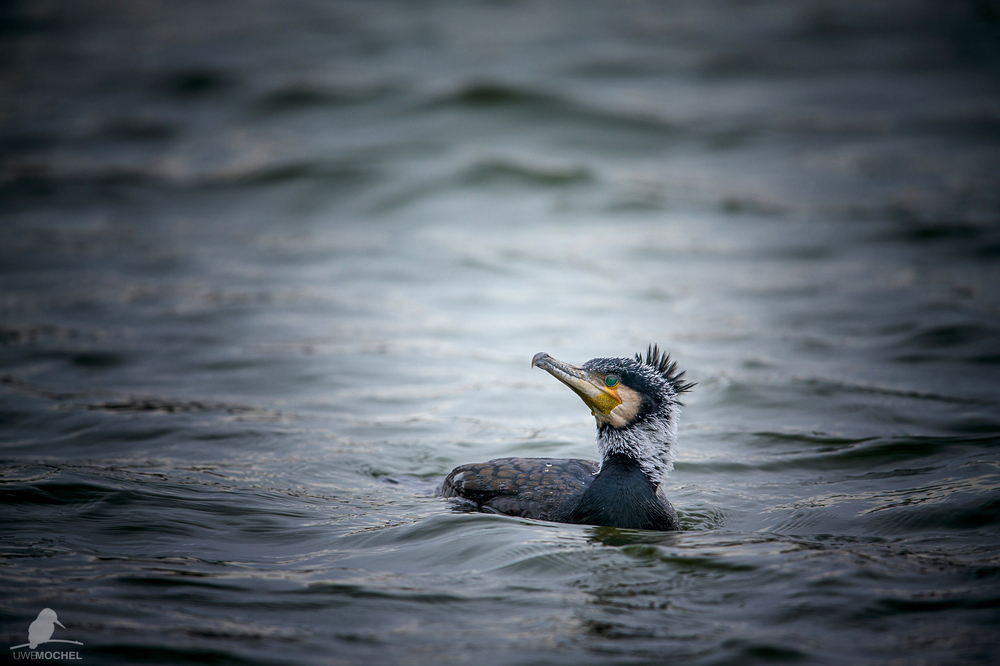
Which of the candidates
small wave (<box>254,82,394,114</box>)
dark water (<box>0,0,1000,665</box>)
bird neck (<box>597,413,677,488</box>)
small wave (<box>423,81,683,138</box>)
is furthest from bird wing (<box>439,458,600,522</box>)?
small wave (<box>254,82,394,114</box>)

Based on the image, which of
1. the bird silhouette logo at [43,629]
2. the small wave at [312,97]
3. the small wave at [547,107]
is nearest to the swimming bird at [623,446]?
the bird silhouette logo at [43,629]

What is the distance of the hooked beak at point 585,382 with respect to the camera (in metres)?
5.42

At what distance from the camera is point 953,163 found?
56.5 feet

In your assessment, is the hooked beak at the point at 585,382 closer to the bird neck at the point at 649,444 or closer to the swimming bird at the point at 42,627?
the bird neck at the point at 649,444

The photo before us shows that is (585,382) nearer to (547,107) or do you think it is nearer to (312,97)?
(547,107)

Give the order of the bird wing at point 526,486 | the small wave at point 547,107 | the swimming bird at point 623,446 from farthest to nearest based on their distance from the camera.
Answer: the small wave at point 547,107, the bird wing at point 526,486, the swimming bird at point 623,446

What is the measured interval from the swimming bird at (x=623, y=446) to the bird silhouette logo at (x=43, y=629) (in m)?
2.77

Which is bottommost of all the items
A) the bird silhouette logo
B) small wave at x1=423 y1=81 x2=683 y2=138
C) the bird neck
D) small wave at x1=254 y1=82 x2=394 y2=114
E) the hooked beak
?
the bird silhouette logo

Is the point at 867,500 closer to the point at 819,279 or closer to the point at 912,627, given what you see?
the point at 912,627

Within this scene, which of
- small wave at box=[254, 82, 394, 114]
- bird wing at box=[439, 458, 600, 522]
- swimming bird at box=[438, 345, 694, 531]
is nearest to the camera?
swimming bird at box=[438, 345, 694, 531]

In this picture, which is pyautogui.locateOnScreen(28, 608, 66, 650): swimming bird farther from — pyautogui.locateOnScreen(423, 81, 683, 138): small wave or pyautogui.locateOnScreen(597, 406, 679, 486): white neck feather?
pyautogui.locateOnScreen(423, 81, 683, 138): small wave

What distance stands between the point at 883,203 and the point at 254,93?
14685mm

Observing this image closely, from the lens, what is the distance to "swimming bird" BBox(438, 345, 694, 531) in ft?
17.6

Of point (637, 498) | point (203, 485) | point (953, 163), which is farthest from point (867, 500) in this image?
point (953, 163)
